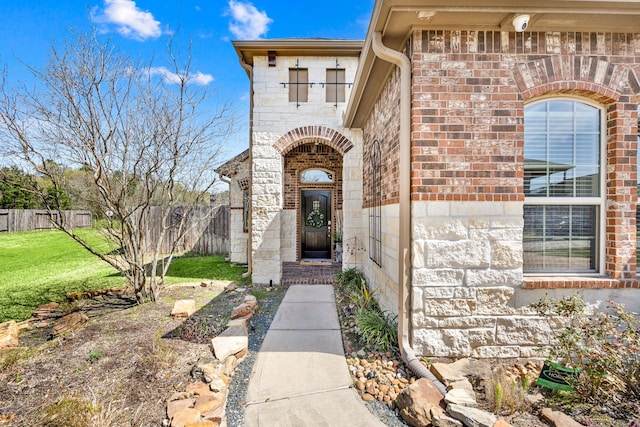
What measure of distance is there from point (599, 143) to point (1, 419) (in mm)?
5867

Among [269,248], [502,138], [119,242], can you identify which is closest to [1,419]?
A: [119,242]

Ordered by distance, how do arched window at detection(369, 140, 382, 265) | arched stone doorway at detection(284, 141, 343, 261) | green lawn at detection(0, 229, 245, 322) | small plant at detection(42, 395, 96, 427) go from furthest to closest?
arched stone doorway at detection(284, 141, 343, 261) → green lawn at detection(0, 229, 245, 322) → arched window at detection(369, 140, 382, 265) → small plant at detection(42, 395, 96, 427)

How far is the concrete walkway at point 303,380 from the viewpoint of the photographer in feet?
7.22

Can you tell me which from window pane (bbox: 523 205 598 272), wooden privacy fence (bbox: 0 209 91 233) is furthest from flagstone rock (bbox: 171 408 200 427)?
wooden privacy fence (bbox: 0 209 91 233)

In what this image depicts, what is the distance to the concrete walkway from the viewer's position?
2.20 metres

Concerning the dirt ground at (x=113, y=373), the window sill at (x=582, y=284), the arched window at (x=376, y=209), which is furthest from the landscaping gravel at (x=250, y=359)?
the window sill at (x=582, y=284)

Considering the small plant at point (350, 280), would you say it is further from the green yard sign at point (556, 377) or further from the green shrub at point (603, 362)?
the green shrub at point (603, 362)

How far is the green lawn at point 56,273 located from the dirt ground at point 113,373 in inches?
50.7

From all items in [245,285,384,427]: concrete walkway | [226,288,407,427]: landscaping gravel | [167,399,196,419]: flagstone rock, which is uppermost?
[167,399,196,419]: flagstone rock

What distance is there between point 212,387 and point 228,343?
2.36 feet

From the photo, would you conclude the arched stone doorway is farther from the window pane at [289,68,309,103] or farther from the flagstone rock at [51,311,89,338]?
the flagstone rock at [51,311,89,338]

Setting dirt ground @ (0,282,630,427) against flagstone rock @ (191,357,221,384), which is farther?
flagstone rock @ (191,357,221,384)

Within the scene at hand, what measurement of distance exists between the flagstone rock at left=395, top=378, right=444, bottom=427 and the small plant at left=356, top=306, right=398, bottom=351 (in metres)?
0.83

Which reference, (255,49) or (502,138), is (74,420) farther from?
(255,49)
